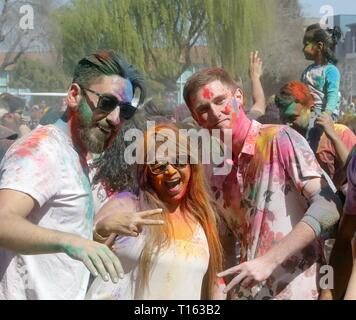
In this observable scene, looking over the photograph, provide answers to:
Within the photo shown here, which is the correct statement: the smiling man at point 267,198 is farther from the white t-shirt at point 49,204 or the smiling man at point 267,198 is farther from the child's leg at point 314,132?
→ the white t-shirt at point 49,204

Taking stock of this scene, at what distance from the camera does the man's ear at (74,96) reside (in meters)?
2.43

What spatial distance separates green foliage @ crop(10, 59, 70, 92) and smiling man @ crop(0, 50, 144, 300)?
148 mm

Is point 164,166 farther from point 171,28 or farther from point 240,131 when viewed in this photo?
point 171,28

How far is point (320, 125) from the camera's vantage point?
264 centimetres

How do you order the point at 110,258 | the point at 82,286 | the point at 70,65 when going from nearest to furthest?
1. the point at 110,258
2. the point at 82,286
3. the point at 70,65

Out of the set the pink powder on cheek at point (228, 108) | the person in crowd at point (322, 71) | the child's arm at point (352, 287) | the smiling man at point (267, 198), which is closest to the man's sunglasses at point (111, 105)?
the smiling man at point (267, 198)

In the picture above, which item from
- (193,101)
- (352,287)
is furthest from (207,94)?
(352,287)

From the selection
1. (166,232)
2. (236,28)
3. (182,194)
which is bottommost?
(166,232)

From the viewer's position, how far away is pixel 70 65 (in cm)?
260

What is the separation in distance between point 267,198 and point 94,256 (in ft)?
2.09

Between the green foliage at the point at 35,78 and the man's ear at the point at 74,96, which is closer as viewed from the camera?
the man's ear at the point at 74,96
